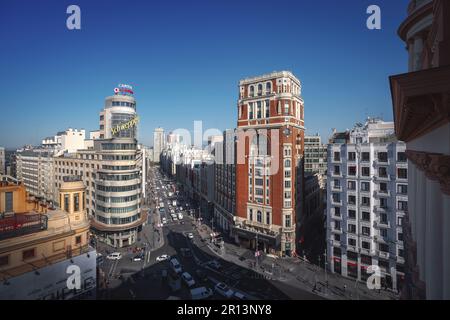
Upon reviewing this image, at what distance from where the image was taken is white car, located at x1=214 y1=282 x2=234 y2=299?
→ 764 inches

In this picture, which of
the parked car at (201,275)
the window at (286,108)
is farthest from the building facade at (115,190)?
the window at (286,108)

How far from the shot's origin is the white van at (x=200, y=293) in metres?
19.1

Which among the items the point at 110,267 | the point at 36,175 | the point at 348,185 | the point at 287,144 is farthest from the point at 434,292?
the point at 36,175

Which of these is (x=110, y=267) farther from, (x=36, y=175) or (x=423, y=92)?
(x=36, y=175)

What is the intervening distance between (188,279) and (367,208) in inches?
711

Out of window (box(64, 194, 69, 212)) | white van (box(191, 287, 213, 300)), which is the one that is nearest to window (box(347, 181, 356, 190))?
white van (box(191, 287, 213, 300))

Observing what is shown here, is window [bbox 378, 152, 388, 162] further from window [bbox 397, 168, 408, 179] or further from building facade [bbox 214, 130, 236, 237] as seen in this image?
building facade [bbox 214, 130, 236, 237]

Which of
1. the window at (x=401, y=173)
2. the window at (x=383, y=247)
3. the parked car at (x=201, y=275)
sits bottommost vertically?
the parked car at (x=201, y=275)

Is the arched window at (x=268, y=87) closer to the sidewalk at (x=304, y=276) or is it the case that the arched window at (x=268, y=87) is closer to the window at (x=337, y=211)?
the window at (x=337, y=211)

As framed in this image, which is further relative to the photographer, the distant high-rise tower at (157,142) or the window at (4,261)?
the distant high-rise tower at (157,142)

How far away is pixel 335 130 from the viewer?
55.5m

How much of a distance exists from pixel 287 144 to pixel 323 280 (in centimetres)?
1463

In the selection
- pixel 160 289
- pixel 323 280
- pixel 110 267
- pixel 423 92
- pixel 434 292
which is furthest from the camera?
pixel 110 267

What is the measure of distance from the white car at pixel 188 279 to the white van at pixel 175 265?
1.20 m
